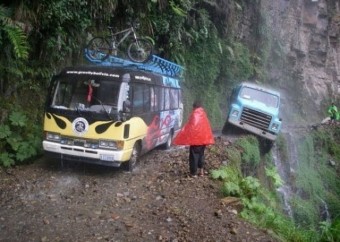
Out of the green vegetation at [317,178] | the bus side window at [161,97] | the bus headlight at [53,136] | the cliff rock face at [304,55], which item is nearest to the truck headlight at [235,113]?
the bus side window at [161,97]

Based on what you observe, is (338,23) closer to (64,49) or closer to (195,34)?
(195,34)

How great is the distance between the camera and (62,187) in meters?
8.52

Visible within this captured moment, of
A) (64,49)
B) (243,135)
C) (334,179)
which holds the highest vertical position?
(64,49)

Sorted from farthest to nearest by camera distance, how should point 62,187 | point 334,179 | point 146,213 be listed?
point 334,179 < point 62,187 < point 146,213

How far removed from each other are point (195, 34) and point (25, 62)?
10750 millimetres

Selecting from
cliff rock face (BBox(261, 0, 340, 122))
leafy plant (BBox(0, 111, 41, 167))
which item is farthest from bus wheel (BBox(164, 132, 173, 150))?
cliff rock face (BBox(261, 0, 340, 122))

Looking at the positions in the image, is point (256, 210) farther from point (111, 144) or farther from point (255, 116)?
point (255, 116)

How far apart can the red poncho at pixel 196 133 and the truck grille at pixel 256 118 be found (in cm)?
683

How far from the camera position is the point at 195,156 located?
9219 millimetres

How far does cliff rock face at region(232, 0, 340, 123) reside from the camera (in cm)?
3181

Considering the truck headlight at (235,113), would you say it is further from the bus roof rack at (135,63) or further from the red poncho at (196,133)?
the red poncho at (196,133)

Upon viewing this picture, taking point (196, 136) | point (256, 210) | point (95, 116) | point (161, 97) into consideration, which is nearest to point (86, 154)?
point (95, 116)

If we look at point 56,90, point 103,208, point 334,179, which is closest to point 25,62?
point 56,90

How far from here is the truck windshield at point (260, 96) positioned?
53.2 feet
